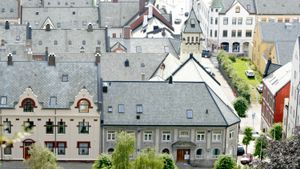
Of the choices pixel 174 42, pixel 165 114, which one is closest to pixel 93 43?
pixel 174 42

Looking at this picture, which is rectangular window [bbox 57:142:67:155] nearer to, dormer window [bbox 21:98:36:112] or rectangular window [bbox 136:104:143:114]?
dormer window [bbox 21:98:36:112]

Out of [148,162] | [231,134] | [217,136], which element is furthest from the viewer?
[231,134]

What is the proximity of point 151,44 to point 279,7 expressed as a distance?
44743 millimetres

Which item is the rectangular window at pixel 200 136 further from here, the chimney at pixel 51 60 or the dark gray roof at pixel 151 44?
the dark gray roof at pixel 151 44

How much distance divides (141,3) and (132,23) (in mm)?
6788

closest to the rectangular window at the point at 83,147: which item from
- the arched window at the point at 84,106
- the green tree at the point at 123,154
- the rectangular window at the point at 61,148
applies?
the rectangular window at the point at 61,148

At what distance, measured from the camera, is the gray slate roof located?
138m

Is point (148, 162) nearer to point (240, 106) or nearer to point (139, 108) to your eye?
point (139, 108)

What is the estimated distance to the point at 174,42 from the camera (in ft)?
375

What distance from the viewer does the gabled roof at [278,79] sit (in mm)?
94938

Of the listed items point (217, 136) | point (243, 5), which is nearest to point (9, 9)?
point (243, 5)

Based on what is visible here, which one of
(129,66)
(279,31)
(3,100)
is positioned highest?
(279,31)

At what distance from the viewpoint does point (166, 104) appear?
265 feet

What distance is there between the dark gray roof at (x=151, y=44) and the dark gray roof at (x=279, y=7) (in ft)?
122
